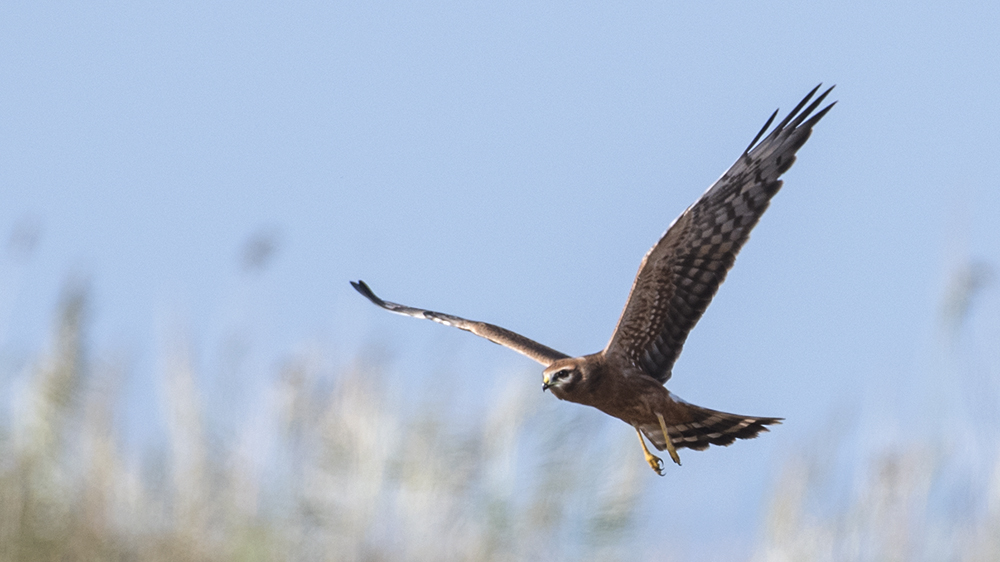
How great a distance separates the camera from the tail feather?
5.44 metres

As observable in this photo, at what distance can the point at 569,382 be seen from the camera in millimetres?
5051

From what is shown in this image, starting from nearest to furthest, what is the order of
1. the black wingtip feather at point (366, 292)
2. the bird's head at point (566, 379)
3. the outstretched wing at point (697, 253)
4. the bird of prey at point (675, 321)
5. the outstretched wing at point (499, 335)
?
the bird's head at point (566, 379) < the bird of prey at point (675, 321) < the outstretched wing at point (697, 253) < the outstretched wing at point (499, 335) < the black wingtip feather at point (366, 292)

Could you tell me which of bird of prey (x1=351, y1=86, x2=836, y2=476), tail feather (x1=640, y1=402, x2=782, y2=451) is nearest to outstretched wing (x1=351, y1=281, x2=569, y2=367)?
bird of prey (x1=351, y1=86, x2=836, y2=476)

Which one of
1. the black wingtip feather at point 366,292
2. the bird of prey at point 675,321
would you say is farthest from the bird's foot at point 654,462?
the black wingtip feather at point 366,292

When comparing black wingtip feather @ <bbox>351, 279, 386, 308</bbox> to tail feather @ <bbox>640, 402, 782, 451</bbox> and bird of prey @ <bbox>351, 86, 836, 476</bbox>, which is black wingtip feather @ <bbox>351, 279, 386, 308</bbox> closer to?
bird of prey @ <bbox>351, 86, 836, 476</bbox>

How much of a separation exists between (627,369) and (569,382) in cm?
39

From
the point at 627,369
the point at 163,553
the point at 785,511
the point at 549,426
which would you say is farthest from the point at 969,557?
the point at 163,553

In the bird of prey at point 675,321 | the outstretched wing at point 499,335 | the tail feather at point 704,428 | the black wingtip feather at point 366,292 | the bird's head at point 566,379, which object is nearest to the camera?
the bird's head at point 566,379

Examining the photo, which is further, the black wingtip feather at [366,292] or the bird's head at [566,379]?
the black wingtip feather at [366,292]

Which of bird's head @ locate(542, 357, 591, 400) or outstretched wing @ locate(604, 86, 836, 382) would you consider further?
outstretched wing @ locate(604, 86, 836, 382)

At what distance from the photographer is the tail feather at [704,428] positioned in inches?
214

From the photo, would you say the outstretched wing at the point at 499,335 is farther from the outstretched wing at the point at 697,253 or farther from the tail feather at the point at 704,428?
the tail feather at the point at 704,428

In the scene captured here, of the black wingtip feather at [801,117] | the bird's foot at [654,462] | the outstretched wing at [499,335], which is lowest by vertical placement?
the bird's foot at [654,462]

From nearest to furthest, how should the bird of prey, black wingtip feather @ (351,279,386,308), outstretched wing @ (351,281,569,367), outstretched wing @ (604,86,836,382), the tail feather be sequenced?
the bird of prey, the tail feather, outstretched wing @ (604,86,836,382), outstretched wing @ (351,281,569,367), black wingtip feather @ (351,279,386,308)
